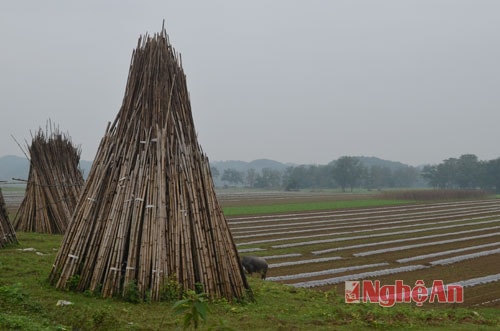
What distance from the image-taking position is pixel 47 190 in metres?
15.3

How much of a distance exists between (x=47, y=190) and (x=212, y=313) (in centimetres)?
1076

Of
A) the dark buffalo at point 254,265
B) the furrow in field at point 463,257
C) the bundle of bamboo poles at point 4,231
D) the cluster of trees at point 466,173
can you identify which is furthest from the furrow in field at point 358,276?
the cluster of trees at point 466,173

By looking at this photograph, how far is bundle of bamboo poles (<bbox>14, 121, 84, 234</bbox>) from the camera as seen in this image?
1526 centimetres

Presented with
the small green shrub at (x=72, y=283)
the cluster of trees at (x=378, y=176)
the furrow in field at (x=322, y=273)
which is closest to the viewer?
the small green shrub at (x=72, y=283)

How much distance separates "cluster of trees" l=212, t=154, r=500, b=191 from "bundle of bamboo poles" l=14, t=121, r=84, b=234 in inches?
2231

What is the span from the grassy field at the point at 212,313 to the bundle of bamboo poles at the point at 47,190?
6.94 meters

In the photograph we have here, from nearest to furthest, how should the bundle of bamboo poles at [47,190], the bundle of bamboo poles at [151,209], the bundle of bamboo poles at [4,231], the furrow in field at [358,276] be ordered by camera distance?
the bundle of bamboo poles at [151,209]
the bundle of bamboo poles at [4,231]
the furrow in field at [358,276]
the bundle of bamboo poles at [47,190]

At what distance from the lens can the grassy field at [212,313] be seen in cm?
557

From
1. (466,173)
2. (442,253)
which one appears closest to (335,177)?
(466,173)

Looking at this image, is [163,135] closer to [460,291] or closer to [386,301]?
[386,301]

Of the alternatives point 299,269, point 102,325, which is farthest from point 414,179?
point 102,325

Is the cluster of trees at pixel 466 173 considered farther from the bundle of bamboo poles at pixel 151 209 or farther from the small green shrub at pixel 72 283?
the small green shrub at pixel 72 283

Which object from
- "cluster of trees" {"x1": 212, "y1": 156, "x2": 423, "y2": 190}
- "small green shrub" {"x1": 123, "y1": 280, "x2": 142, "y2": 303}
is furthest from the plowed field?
"cluster of trees" {"x1": 212, "y1": 156, "x2": 423, "y2": 190}

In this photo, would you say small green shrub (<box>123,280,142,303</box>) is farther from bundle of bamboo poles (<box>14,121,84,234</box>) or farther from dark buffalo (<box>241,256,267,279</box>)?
bundle of bamboo poles (<box>14,121,84,234</box>)
